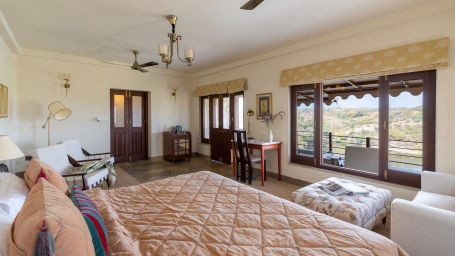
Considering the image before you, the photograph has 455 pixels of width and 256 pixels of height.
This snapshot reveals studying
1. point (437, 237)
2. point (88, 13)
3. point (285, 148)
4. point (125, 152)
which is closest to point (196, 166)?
point (125, 152)

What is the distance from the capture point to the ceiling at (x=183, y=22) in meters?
2.70

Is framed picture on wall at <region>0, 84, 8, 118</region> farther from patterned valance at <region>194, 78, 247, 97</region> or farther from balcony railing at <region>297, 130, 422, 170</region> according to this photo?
balcony railing at <region>297, 130, 422, 170</region>

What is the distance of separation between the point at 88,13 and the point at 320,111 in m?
3.83

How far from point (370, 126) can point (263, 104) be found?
203 cm

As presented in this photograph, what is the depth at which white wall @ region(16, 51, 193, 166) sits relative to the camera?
452 centimetres

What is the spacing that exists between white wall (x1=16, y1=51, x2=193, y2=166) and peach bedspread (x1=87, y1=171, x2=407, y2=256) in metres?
3.99

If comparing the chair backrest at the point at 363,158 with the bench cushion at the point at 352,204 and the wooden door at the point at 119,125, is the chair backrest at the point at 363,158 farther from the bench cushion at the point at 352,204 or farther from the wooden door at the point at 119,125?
the wooden door at the point at 119,125

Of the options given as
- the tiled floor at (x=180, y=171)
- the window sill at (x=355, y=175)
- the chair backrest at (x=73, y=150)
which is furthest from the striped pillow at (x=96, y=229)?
the window sill at (x=355, y=175)

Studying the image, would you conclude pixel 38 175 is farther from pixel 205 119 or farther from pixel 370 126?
pixel 205 119

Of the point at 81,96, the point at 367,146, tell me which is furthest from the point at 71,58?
the point at 367,146

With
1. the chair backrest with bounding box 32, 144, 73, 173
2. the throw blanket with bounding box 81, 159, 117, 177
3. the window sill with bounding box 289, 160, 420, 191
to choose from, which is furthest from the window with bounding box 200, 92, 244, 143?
the chair backrest with bounding box 32, 144, 73, 173

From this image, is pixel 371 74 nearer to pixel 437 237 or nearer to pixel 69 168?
pixel 437 237

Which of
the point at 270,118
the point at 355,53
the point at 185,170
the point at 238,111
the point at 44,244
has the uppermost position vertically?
the point at 355,53

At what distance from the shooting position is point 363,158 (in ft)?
13.0
